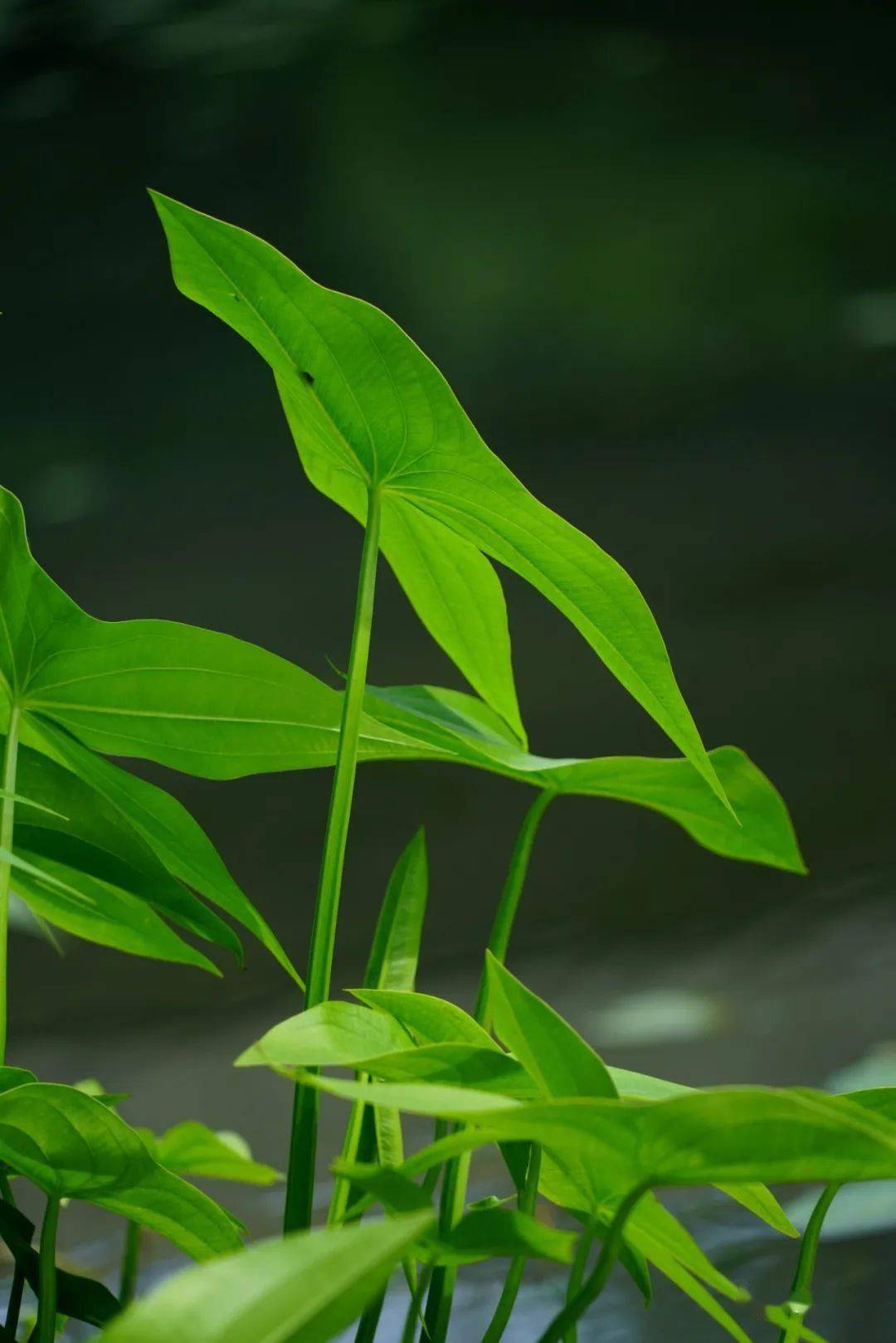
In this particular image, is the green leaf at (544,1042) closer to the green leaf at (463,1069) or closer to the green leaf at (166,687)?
the green leaf at (463,1069)

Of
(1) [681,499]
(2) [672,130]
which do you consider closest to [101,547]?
(1) [681,499]

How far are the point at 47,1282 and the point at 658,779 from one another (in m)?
0.21

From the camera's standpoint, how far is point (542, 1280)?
882 millimetres

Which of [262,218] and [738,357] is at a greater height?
[262,218]

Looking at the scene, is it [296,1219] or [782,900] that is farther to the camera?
[782,900]

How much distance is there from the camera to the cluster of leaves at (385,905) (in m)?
0.14

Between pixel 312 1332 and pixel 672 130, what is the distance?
1.20m

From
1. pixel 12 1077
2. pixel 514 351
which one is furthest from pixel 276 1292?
pixel 514 351

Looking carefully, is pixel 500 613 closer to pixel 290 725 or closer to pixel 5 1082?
pixel 290 725

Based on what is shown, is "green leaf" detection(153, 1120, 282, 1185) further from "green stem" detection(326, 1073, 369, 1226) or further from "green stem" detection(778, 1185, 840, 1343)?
"green stem" detection(778, 1185, 840, 1343)

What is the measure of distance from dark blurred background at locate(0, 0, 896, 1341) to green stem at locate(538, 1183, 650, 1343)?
89 cm

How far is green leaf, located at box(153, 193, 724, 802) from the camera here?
0.24 metres

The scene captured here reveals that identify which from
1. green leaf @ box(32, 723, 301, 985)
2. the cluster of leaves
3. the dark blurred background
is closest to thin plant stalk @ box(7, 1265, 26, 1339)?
the cluster of leaves

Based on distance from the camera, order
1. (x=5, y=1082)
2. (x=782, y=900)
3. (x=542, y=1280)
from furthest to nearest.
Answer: (x=782, y=900) → (x=542, y=1280) → (x=5, y=1082)
